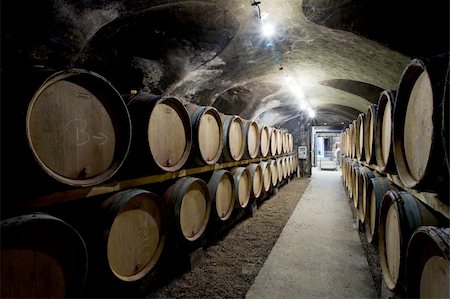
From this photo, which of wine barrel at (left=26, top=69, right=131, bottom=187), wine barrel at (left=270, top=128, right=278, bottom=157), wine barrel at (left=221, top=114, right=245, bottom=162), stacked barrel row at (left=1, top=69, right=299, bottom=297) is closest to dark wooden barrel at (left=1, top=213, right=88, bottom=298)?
stacked barrel row at (left=1, top=69, right=299, bottom=297)

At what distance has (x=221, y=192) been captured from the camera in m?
4.14

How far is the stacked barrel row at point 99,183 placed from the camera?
1527 millimetres

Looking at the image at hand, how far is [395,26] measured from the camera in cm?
312

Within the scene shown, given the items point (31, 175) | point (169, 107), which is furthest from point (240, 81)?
point (31, 175)

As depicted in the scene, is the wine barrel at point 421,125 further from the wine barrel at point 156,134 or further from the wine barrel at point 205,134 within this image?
the wine barrel at point 205,134

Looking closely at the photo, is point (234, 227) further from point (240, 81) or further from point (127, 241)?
point (240, 81)

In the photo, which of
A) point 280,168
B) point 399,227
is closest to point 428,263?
point 399,227

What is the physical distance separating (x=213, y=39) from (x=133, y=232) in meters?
3.30

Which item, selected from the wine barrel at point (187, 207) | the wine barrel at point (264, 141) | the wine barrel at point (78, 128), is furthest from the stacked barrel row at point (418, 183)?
the wine barrel at point (264, 141)

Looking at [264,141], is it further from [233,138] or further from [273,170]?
[233,138]

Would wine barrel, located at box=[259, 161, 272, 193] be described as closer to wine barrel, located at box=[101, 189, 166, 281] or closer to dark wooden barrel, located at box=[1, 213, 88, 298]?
wine barrel, located at box=[101, 189, 166, 281]

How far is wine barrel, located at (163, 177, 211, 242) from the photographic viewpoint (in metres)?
2.87

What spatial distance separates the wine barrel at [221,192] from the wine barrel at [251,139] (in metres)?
1.17

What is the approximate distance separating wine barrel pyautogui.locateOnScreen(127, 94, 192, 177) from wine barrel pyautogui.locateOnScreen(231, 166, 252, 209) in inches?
67.4
